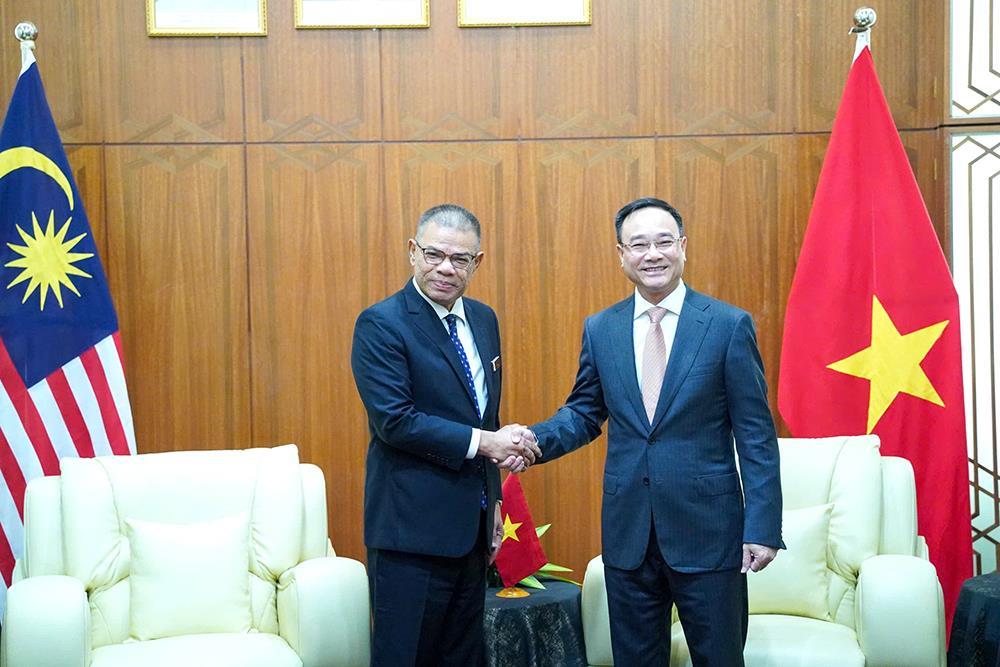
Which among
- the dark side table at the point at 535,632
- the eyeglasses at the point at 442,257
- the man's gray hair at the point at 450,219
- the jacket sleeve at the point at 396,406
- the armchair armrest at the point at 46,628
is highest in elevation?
the man's gray hair at the point at 450,219

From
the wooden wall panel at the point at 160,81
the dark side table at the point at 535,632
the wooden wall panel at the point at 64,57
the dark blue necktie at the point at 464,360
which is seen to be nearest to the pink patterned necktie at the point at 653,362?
the dark blue necktie at the point at 464,360

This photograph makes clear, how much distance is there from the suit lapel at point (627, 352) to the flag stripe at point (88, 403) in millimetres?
2159

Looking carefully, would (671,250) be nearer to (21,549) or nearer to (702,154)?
(702,154)

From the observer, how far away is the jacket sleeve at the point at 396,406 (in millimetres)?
2883

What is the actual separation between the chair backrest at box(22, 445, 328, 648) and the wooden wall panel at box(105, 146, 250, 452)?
0.85 metres

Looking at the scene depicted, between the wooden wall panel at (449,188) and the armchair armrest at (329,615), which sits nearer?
the armchair armrest at (329,615)

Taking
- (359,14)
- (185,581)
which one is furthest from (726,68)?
(185,581)

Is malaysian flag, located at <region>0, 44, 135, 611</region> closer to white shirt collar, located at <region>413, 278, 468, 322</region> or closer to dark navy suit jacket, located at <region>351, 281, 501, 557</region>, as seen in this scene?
dark navy suit jacket, located at <region>351, 281, 501, 557</region>

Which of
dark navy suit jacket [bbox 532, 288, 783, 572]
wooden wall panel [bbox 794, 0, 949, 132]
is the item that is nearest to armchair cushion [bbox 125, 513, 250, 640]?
dark navy suit jacket [bbox 532, 288, 783, 572]

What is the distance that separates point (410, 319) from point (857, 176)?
210 centimetres

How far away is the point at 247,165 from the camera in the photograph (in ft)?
14.8

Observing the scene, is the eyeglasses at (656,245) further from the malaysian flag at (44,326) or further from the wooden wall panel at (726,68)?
the malaysian flag at (44,326)

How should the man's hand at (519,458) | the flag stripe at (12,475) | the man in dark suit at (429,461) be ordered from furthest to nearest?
the flag stripe at (12,475)
the man's hand at (519,458)
the man in dark suit at (429,461)

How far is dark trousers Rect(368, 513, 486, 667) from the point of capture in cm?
293
